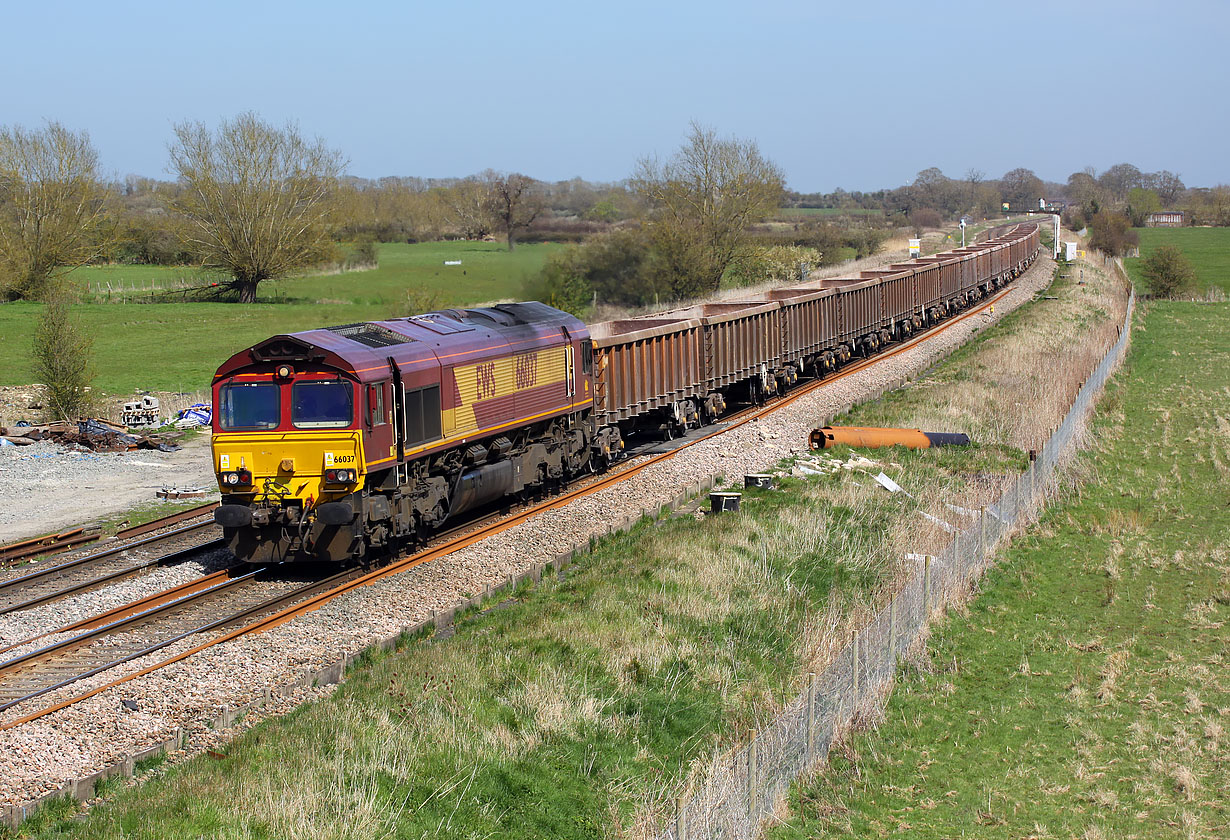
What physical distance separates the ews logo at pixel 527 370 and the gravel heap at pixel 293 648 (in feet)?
7.57

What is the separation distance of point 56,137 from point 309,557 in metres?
59.2

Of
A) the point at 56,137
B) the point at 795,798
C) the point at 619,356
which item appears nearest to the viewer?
the point at 795,798

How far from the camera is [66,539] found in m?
18.7

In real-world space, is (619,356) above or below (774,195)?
below

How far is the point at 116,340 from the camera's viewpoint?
173 ft

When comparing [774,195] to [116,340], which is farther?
[774,195]

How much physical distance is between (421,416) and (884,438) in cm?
1208

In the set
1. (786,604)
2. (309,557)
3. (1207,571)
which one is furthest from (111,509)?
(1207,571)

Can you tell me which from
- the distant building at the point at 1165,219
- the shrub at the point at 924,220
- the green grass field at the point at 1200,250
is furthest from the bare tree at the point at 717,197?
the distant building at the point at 1165,219

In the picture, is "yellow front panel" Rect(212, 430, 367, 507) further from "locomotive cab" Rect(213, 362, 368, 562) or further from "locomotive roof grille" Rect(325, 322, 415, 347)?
"locomotive roof grille" Rect(325, 322, 415, 347)

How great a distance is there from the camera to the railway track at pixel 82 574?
15141 mm

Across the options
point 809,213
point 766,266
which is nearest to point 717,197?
point 766,266

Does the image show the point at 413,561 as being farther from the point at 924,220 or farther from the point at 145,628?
the point at 924,220

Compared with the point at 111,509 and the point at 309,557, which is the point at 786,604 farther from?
the point at 111,509
